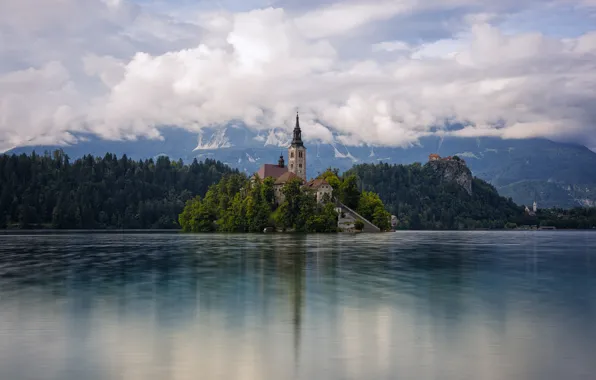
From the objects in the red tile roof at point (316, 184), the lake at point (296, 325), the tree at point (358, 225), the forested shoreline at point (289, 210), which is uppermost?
the red tile roof at point (316, 184)

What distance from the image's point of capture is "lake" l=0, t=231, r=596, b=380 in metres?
19.5

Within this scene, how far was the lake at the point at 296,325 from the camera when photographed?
63.8 feet

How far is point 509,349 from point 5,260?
185ft

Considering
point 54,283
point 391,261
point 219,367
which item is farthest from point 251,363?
point 391,261

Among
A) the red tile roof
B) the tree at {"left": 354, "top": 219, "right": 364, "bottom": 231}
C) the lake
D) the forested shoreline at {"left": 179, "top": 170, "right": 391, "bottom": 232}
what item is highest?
the red tile roof

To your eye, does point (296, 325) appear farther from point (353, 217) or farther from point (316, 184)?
point (316, 184)

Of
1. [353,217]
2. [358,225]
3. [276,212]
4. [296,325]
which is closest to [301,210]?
[276,212]

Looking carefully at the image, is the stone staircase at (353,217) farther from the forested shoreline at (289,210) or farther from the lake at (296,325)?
the lake at (296,325)

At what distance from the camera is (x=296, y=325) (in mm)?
26828

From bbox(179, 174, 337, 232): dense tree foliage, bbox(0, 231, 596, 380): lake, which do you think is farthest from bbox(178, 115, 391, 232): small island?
bbox(0, 231, 596, 380): lake

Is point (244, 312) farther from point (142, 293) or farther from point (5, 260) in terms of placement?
point (5, 260)

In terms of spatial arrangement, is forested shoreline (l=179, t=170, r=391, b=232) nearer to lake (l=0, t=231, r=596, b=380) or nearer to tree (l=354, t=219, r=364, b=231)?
tree (l=354, t=219, r=364, b=231)

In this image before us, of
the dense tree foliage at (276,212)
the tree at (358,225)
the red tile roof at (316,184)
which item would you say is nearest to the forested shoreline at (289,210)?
the dense tree foliage at (276,212)

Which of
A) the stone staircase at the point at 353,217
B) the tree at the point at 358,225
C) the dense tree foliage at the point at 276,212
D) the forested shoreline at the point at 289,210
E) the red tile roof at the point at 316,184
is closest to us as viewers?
the dense tree foliage at the point at 276,212
